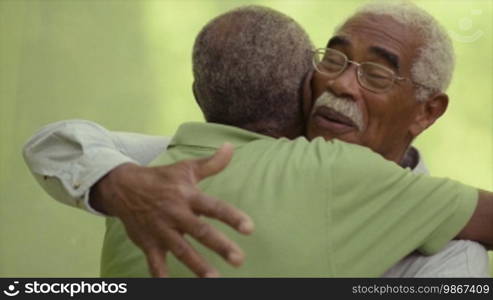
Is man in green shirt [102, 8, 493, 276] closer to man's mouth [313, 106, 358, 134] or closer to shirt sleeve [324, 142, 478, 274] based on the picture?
shirt sleeve [324, 142, 478, 274]

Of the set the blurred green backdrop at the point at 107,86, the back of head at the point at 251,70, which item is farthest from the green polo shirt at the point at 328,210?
the blurred green backdrop at the point at 107,86

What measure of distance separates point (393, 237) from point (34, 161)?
2.37ft

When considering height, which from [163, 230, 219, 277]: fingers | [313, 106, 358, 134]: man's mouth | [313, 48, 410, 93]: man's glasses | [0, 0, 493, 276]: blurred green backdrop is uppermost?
[313, 48, 410, 93]: man's glasses

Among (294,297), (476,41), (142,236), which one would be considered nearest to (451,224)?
(294,297)

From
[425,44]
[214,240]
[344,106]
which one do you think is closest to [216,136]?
[344,106]

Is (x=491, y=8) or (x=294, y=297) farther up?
(x=491, y=8)

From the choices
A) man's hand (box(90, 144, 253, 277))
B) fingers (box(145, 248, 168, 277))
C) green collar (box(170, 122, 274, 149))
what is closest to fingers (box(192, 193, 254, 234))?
man's hand (box(90, 144, 253, 277))

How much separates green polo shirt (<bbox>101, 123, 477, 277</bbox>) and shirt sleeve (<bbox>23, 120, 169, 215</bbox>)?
187 millimetres

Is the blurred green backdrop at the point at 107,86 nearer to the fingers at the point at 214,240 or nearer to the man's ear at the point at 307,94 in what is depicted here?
the man's ear at the point at 307,94

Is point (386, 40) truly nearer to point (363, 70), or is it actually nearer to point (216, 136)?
point (363, 70)

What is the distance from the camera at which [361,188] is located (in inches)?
68.8

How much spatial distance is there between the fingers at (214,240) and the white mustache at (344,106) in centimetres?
67

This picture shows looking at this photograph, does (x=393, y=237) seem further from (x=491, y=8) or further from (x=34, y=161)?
(x=491, y=8)

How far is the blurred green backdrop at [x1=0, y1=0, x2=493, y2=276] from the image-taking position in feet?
12.1
